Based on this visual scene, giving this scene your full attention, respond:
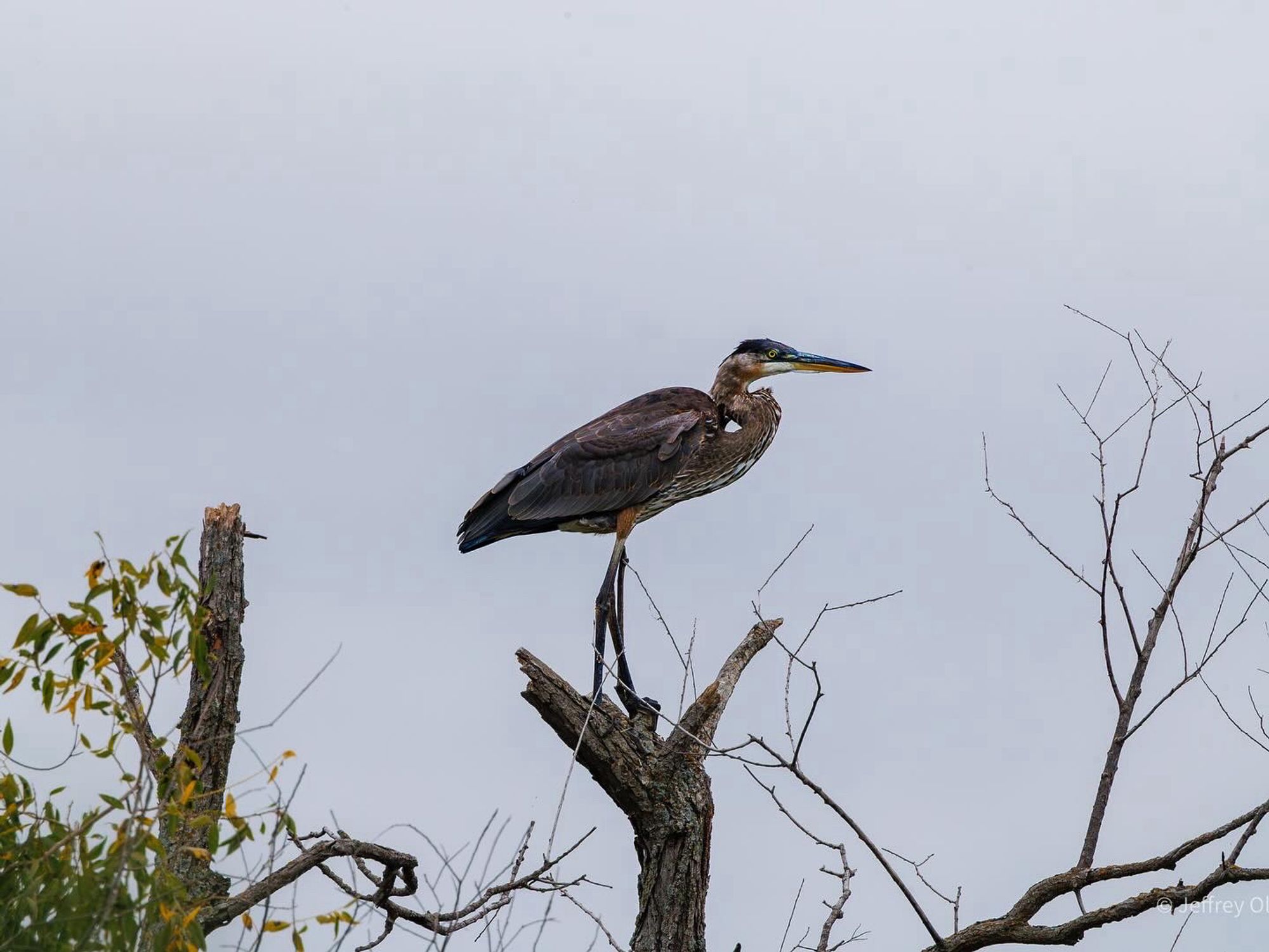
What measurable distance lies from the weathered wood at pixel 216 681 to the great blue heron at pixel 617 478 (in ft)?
9.02

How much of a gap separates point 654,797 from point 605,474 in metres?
2.30

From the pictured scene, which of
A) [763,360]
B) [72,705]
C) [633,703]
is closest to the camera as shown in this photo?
[72,705]

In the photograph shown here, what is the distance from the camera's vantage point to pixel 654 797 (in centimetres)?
650

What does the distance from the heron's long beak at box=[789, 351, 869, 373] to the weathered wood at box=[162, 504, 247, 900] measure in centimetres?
432

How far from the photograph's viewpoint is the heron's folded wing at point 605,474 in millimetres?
8312

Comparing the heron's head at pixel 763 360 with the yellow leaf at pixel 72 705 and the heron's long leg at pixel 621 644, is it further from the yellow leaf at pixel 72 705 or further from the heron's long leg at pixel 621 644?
the yellow leaf at pixel 72 705

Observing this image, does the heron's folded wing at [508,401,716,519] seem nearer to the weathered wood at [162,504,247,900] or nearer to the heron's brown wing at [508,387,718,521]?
the heron's brown wing at [508,387,718,521]

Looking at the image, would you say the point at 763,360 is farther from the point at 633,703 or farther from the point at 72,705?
the point at 72,705

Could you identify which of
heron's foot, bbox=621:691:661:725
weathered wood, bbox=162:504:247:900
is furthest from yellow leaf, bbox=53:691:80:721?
heron's foot, bbox=621:691:661:725

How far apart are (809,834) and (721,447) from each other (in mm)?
3522

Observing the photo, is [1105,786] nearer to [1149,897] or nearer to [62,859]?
[1149,897]

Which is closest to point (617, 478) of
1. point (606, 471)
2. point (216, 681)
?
point (606, 471)

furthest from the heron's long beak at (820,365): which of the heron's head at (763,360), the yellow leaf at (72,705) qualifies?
the yellow leaf at (72,705)

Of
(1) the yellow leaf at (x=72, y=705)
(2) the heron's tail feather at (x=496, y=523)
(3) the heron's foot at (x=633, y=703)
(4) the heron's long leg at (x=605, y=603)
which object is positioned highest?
(2) the heron's tail feather at (x=496, y=523)
